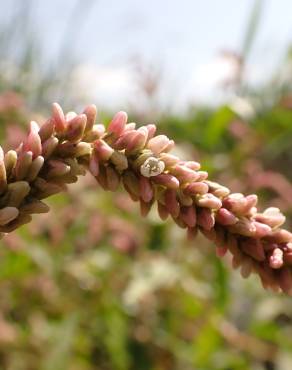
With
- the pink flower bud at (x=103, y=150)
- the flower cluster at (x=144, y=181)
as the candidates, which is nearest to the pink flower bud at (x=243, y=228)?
the flower cluster at (x=144, y=181)

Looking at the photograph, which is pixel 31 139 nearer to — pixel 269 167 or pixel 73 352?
pixel 73 352

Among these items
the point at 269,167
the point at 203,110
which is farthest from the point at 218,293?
the point at 203,110

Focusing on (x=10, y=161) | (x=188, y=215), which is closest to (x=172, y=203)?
(x=188, y=215)

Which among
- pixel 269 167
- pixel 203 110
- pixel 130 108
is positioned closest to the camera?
pixel 130 108

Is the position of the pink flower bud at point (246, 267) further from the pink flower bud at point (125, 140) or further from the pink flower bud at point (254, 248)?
the pink flower bud at point (125, 140)

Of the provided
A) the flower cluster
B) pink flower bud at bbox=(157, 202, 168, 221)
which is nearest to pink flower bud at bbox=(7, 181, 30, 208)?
the flower cluster

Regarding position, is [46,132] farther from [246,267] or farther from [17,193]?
[246,267]
